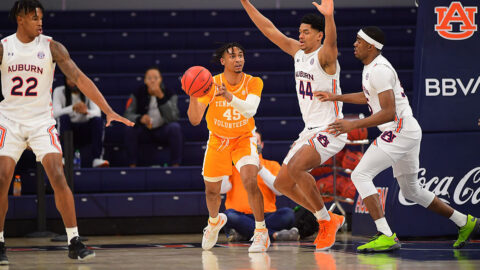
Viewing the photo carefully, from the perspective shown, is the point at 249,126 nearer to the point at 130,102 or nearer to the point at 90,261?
the point at 90,261

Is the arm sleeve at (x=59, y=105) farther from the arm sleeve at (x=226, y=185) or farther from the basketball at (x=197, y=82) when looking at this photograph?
the basketball at (x=197, y=82)

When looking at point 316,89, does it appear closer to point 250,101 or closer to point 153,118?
point 250,101

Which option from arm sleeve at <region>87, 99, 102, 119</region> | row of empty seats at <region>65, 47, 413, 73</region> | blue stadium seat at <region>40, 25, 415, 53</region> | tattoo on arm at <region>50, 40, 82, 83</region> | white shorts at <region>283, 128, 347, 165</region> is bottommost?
white shorts at <region>283, 128, 347, 165</region>

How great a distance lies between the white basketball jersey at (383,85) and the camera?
6566mm

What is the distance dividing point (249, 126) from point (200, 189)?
139 inches

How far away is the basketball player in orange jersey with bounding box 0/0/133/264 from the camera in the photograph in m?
5.93

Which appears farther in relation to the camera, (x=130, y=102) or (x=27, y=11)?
(x=130, y=102)

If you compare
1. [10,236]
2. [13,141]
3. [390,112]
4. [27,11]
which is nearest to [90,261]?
[13,141]

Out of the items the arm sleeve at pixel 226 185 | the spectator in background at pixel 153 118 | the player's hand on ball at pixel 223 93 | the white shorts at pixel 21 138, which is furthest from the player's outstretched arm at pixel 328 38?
the spectator in background at pixel 153 118

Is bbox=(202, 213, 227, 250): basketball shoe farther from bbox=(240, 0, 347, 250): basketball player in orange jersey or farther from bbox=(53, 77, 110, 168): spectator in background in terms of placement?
bbox=(53, 77, 110, 168): spectator in background

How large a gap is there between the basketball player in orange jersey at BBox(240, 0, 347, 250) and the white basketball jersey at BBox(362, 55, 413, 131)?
0.32 meters

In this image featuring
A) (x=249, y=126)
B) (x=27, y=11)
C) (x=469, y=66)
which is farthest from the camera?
(x=469, y=66)

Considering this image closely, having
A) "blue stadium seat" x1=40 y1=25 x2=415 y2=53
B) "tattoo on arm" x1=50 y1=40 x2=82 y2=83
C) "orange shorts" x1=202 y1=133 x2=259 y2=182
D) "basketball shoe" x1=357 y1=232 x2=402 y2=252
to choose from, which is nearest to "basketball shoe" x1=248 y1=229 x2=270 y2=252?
"orange shorts" x1=202 y1=133 x2=259 y2=182

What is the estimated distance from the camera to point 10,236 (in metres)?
9.88
